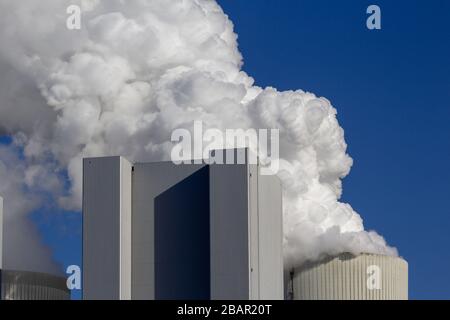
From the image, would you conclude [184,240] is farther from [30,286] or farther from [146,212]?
[30,286]

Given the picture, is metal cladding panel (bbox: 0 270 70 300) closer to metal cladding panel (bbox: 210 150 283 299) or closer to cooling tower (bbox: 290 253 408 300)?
cooling tower (bbox: 290 253 408 300)

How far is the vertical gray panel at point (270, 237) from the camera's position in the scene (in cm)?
4897

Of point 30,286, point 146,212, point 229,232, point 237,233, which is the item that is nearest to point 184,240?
point 146,212

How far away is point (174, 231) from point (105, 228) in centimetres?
217

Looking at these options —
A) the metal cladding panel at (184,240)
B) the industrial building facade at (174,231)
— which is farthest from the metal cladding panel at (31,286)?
the metal cladding panel at (184,240)

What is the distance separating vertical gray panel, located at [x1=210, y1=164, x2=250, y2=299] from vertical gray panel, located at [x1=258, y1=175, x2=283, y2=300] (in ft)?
3.29

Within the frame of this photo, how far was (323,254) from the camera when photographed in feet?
226

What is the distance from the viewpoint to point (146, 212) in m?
49.5

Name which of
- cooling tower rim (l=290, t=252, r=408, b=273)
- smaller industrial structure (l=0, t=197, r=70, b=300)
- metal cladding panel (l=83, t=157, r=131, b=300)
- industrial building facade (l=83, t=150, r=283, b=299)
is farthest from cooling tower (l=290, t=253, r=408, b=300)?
metal cladding panel (l=83, t=157, r=131, b=300)

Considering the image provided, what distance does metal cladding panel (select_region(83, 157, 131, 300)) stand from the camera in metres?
48.4

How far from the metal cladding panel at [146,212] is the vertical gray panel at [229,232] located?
1.34 m

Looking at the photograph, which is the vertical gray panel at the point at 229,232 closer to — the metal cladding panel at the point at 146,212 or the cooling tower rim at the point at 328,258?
the metal cladding panel at the point at 146,212
